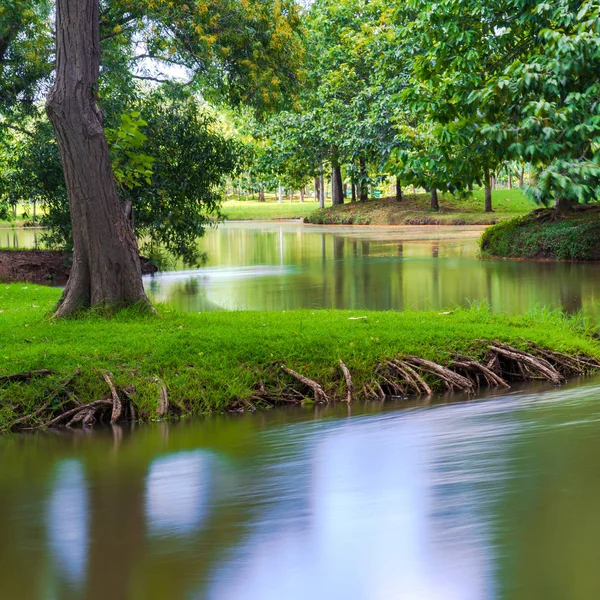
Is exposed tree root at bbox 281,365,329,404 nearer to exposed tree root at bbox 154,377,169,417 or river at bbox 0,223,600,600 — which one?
river at bbox 0,223,600,600

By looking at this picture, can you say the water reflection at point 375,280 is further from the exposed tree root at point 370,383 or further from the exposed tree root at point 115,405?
the exposed tree root at point 115,405

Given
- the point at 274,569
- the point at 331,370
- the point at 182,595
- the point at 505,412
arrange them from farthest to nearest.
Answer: the point at 331,370
the point at 505,412
the point at 274,569
the point at 182,595

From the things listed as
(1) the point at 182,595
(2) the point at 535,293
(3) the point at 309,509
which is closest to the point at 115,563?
(1) the point at 182,595

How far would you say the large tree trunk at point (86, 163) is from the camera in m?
11.1

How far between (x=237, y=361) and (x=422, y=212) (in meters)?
37.7

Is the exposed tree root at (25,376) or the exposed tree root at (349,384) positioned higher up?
the exposed tree root at (25,376)

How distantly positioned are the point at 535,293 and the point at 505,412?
32.3 feet

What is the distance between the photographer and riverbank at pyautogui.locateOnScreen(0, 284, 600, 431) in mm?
8695

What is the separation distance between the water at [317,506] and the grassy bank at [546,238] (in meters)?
15.8

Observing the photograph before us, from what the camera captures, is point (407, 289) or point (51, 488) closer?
point (51, 488)

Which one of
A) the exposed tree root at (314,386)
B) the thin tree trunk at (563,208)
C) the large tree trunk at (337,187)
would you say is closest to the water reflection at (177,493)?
the exposed tree root at (314,386)

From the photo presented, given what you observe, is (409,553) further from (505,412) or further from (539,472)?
(505,412)

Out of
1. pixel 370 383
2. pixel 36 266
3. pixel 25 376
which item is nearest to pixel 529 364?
pixel 370 383

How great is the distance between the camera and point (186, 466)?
7.55 metres
